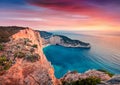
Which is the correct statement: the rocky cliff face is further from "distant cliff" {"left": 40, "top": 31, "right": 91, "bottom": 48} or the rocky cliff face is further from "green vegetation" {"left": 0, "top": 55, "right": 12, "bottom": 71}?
"distant cliff" {"left": 40, "top": 31, "right": 91, "bottom": 48}

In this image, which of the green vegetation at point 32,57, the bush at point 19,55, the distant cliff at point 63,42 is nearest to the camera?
the green vegetation at point 32,57

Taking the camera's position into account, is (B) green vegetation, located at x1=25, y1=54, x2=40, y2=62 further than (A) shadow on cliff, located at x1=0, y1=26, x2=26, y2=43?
No

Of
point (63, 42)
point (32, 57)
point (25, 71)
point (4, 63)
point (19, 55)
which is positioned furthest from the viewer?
point (63, 42)

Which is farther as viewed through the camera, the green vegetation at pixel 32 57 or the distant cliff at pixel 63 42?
the distant cliff at pixel 63 42

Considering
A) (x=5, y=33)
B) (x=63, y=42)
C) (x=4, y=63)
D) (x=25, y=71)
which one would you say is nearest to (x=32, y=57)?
(x=25, y=71)

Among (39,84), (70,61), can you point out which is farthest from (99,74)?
(70,61)

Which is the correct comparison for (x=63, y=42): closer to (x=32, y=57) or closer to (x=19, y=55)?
(x=19, y=55)

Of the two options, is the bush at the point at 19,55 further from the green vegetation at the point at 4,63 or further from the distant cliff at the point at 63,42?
the distant cliff at the point at 63,42

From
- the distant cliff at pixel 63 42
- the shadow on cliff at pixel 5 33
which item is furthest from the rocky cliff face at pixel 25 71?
the distant cliff at pixel 63 42

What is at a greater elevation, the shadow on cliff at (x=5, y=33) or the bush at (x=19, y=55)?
the shadow on cliff at (x=5, y=33)

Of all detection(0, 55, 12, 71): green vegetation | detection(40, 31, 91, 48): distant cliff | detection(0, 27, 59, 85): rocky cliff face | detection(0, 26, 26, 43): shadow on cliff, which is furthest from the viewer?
detection(40, 31, 91, 48): distant cliff

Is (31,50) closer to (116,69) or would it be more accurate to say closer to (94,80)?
(94,80)

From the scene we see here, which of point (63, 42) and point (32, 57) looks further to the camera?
point (63, 42)

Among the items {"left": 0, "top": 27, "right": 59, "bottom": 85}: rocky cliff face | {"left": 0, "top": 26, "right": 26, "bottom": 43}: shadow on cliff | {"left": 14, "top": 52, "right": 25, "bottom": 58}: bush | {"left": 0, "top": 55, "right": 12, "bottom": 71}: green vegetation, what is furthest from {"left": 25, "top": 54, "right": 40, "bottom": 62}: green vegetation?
{"left": 0, "top": 26, "right": 26, "bottom": 43}: shadow on cliff
